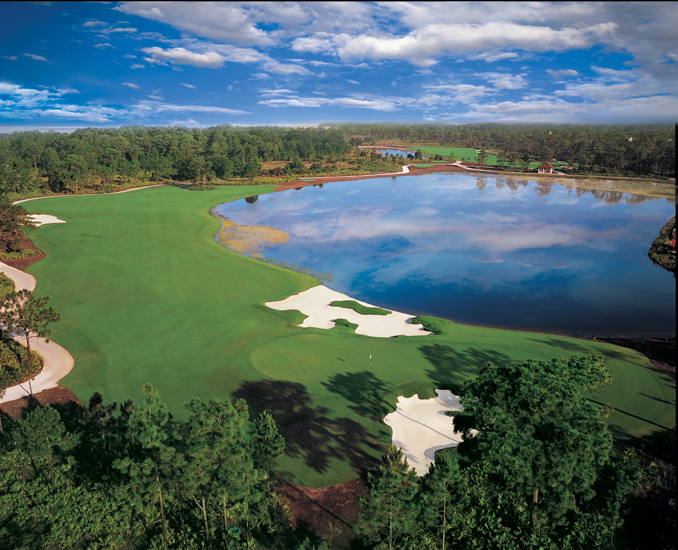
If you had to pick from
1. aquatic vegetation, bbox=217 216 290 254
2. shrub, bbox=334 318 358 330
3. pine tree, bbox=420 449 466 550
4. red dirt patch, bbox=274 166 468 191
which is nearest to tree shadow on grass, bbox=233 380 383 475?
pine tree, bbox=420 449 466 550

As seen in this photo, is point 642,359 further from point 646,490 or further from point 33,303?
point 33,303

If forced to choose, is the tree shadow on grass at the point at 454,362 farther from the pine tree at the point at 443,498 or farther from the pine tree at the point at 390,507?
the pine tree at the point at 390,507

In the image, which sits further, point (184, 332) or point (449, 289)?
point (449, 289)

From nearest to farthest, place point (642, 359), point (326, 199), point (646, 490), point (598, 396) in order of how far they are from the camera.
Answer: point (646, 490), point (598, 396), point (642, 359), point (326, 199)

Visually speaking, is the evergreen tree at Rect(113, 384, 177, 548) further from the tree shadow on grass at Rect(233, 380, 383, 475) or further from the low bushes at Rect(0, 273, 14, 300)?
the low bushes at Rect(0, 273, 14, 300)

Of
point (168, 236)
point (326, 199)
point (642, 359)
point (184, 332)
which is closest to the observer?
point (642, 359)

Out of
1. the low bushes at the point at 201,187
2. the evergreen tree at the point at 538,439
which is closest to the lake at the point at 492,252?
the low bushes at the point at 201,187

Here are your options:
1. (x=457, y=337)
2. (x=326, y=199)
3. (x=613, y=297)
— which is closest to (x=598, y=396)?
(x=457, y=337)
